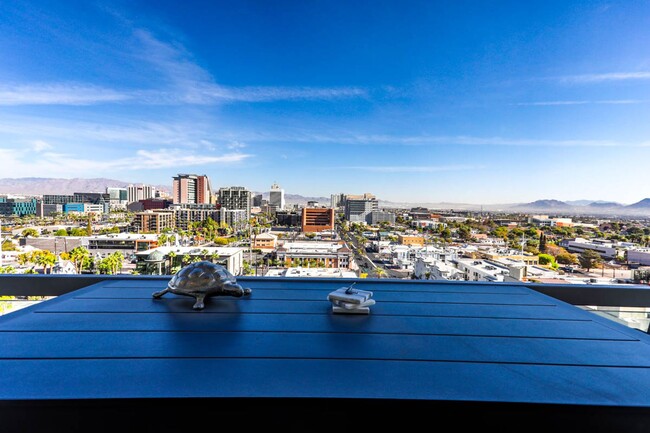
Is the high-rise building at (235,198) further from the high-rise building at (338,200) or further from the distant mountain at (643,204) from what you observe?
the distant mountain at (643,204)

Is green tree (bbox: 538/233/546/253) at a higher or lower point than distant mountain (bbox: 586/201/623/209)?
lower

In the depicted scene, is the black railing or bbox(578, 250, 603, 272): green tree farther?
bbox(578, 250, 603, 272): green tree

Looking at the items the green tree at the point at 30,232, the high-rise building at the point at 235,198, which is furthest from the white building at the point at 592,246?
the high-rise building at the point at 235,198

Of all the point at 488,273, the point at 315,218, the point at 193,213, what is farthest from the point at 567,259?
the point at 315,218

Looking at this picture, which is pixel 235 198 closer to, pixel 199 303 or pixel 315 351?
pixel 199 303

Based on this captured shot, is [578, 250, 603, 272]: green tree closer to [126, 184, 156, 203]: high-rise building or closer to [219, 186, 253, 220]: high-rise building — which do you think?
[219, 186, 253, 220]: high-rise building

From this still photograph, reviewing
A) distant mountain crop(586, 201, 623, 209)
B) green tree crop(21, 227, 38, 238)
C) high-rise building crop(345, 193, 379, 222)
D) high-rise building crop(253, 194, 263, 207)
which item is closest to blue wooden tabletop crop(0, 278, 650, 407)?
distant mountain crop(586, 201, 623, 209)

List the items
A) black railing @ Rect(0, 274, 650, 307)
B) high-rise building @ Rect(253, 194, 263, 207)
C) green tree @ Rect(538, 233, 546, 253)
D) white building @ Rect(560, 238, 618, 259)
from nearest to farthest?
black railing @ Rect(0, 274, 650, 307) → white building @ Rect(560, 238, 618, 259) → green tree @ Rect(538, 233, 546, 253) → high-rise building @ Rect(253, 194, 263, 207)

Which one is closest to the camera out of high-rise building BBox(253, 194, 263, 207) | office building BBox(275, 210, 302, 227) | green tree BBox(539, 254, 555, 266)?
green tree BBox(539, 254, 555, 266)
